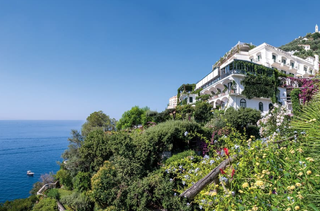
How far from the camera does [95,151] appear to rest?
14523 mm

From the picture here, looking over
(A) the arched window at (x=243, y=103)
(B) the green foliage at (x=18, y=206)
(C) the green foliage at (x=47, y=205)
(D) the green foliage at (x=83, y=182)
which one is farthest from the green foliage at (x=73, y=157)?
(A) the arched window at (x=243, y=103)

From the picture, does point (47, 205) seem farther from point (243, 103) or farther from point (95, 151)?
point (243, 103)

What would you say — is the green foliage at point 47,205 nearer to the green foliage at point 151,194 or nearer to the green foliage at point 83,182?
the green foliage at point 83,182

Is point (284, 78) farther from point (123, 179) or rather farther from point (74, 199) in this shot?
point (74, 199)

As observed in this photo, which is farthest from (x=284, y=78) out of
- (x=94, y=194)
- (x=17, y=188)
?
(x=17, y=188)

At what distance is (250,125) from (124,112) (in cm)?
2066

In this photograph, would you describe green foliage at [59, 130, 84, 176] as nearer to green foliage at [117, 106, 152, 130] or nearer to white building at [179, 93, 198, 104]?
green foliage at [117, 106, 152, 130]

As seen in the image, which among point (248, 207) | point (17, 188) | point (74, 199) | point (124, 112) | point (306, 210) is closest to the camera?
point (306, 210)

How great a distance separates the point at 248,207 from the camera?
78.9 inches

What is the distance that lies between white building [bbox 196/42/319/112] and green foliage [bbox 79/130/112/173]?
1674cm

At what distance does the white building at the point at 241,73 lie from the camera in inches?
934

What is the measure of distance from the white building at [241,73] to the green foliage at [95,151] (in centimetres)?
1674

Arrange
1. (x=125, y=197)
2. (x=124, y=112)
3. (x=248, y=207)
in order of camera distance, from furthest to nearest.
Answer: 1. (x=124, y=112)
2. (x=125, y=197)
3. (x=248, y=207)

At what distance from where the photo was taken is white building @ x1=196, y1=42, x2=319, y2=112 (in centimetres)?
2372
